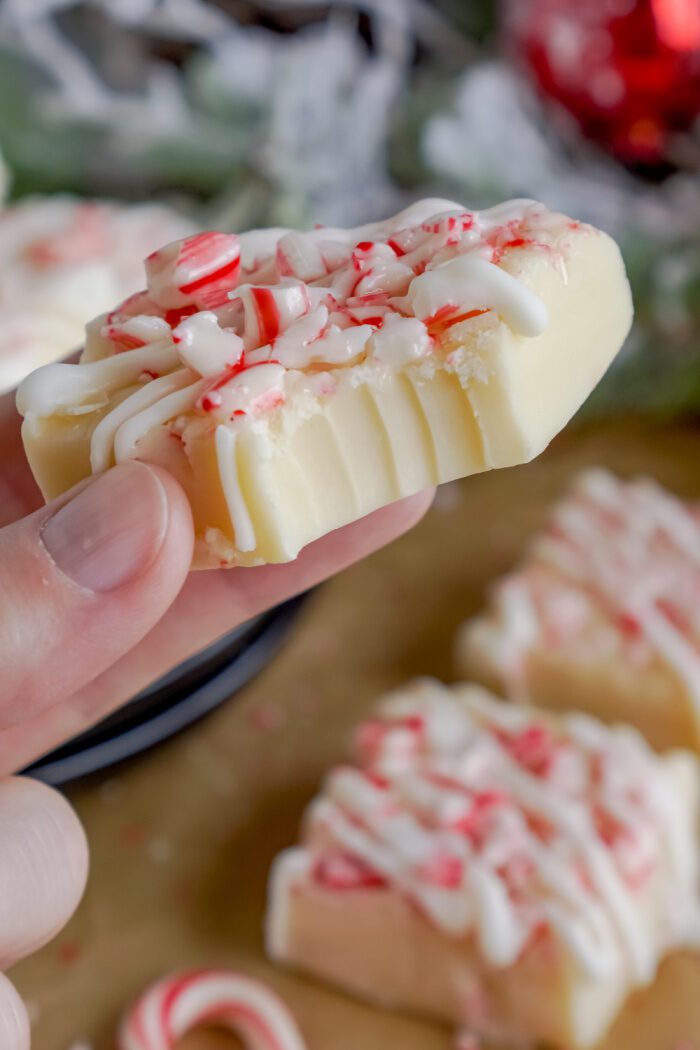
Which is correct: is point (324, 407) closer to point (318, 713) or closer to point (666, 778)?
point (666, 778)

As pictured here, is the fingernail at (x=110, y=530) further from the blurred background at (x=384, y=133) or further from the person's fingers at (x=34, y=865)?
the blurred background at (x=384, y=133)


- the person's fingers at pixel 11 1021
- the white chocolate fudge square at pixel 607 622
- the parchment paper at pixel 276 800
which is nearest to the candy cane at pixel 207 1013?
the parchment paper at pixel 276 800

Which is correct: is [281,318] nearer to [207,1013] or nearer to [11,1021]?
[11,1021]

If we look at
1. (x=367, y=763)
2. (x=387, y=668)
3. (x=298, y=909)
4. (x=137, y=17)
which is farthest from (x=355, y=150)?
(x=298, y=909)

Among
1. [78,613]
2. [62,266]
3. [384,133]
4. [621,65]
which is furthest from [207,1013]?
[621,65]

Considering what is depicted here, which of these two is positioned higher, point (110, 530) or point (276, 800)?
point (110, 530)
